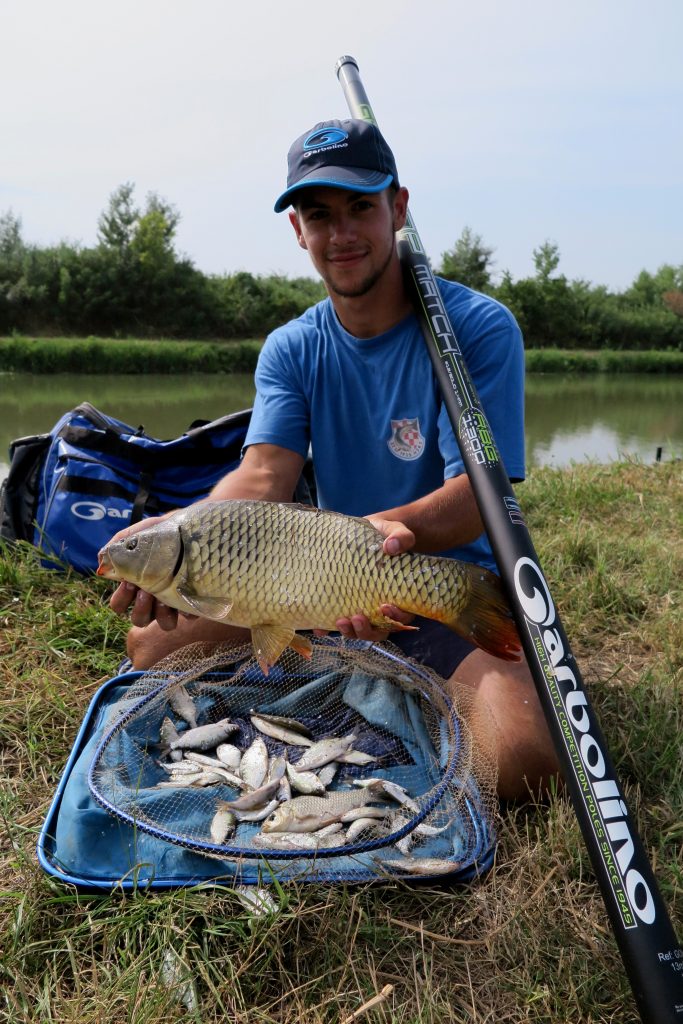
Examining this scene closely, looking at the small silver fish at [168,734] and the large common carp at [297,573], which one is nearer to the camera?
the large common carp at [297,573]

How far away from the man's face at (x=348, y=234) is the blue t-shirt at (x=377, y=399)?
0.18m

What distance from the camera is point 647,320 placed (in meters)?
32.0

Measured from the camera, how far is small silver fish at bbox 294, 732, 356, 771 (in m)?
1.70

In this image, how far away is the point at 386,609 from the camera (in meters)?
1.50

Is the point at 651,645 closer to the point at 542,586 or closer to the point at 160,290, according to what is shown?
the point at 542,586

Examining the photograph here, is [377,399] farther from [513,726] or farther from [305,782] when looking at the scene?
[305,782]

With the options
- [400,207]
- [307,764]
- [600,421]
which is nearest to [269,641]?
[307,764]

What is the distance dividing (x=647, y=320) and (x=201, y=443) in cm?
3269

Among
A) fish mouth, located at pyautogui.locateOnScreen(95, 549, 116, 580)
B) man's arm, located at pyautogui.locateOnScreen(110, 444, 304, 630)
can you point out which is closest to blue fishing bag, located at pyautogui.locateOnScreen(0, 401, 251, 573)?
man's arm, located at pyautogui.locateOnScreen(110, 444, 304, 630)

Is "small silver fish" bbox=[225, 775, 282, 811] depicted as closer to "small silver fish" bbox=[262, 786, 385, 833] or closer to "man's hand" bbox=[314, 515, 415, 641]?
"small silver fish" bbox=[262, 786, 385, 833]

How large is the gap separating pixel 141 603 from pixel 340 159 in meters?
1.16

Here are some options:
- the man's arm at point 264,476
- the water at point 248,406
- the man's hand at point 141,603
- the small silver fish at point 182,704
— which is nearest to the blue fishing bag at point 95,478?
the man's arm at point 264,476

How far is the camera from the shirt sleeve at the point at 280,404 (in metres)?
2.15

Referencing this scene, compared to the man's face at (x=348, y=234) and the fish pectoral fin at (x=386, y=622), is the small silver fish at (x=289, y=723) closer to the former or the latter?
the fish pectoral fin at (x=386, y=622)
